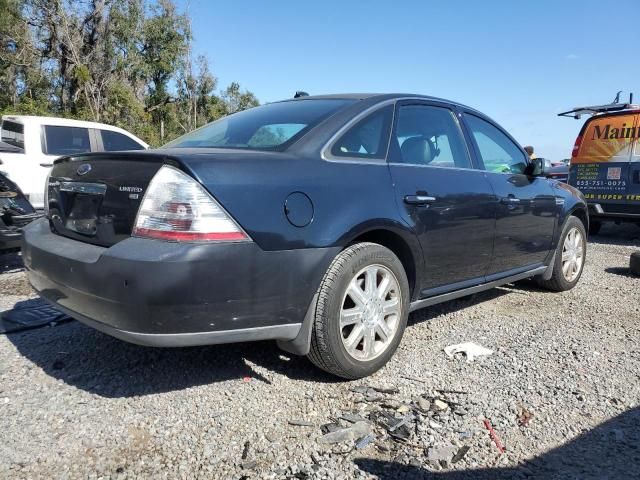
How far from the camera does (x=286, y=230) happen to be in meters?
2.40

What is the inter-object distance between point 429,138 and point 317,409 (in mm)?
1964

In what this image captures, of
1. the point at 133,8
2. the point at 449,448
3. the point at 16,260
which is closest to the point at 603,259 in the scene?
the point at 449,448

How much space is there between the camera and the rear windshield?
287 cm

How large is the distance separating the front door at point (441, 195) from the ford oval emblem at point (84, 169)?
1.69 m

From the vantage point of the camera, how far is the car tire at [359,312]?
2637mm

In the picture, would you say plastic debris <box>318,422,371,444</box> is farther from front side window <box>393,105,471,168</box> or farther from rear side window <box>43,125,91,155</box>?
rear side window <box>43,125,91,155</box>

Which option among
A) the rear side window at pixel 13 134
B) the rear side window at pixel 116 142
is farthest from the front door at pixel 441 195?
the rear side window at pixel 13 134

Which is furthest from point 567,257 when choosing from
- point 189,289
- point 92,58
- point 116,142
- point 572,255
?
point 92,58

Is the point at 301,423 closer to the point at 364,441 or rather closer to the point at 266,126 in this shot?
the point at 364,441

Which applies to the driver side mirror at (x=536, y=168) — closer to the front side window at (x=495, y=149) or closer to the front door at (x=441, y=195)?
the front side window at (x=495, y=149)

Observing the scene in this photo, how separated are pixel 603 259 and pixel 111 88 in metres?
25.1

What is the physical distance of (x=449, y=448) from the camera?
2.25 m

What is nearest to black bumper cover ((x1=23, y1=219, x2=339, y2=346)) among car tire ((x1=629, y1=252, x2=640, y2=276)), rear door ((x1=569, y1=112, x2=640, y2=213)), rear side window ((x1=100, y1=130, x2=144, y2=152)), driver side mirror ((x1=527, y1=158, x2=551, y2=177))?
driver side mirror ((x1=527, y1=158, x2=551, y2=177))

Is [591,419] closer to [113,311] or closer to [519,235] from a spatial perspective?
[519,235]
